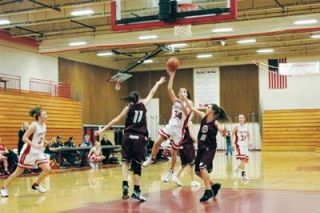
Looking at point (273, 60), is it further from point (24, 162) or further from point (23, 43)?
point (24, 162)

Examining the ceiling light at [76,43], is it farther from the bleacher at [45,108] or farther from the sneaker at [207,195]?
the sneaker at [207,195]

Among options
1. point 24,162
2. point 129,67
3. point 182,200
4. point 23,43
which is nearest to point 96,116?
point 129,67

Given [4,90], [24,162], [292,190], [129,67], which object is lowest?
[292,190]

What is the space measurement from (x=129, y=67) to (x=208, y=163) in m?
29.8

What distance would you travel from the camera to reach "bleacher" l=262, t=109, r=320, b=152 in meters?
→ 32.8

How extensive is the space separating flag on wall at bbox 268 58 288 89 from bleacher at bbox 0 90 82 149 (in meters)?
13.8

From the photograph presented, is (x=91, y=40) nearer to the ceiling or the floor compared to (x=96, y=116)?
nearer to the ceiling

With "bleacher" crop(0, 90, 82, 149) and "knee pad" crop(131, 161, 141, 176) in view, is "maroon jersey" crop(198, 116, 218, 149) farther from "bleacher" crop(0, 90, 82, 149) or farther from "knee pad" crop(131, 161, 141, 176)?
"bleacher" crop(0, 90, 82, 149)

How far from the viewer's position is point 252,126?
3469cm

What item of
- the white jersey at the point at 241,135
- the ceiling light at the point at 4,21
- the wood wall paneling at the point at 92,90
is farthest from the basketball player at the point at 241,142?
the wood wall paneling at the point at 92,90

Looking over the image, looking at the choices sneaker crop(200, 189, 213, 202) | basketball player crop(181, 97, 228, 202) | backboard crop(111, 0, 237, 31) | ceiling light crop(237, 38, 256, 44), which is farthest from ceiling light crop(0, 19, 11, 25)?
sneaker crop(200, 189, 213, 202)

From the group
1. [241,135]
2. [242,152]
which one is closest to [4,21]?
[241,135]

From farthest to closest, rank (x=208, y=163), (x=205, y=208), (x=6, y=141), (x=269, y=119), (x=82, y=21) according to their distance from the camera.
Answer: (x=269, y=119), (x=82, y=21), (x=6, y=141), (x=208, y=163), (x=205, y=208)

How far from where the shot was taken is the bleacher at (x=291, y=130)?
108 feet
